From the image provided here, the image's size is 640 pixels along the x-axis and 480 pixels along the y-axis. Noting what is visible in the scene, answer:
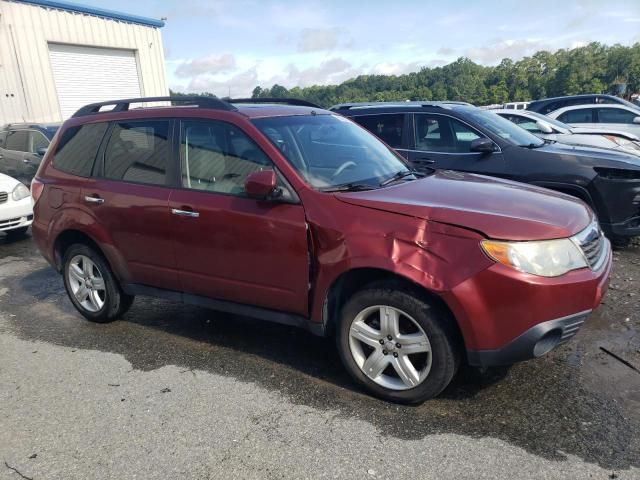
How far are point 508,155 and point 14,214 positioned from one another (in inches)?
277

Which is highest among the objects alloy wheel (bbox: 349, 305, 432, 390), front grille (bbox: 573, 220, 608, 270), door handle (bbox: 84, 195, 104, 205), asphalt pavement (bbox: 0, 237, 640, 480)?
door handle (bbox: 84, 195, 104, 205)

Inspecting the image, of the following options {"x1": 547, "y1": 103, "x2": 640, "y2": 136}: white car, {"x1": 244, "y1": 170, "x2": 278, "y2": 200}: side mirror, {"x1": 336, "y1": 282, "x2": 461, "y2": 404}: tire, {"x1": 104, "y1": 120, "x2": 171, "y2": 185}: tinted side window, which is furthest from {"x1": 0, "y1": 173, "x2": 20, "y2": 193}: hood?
{"x1": 547, "y1": 103, "x2": 640, "y2": 136}: white car

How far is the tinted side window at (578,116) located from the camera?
1250 centimetres

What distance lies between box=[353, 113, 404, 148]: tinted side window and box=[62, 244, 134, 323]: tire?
373 centimetres

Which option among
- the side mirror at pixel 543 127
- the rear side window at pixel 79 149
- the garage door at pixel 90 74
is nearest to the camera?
the rear side window at pixel 79 149

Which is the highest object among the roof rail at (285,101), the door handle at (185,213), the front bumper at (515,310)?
the roof rail at (285,101)

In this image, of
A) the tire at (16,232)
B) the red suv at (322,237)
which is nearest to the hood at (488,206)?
the red suv at (322,237)

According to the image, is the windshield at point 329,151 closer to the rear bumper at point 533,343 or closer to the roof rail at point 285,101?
the roof rail at point 285,101

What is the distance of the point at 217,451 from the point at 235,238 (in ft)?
4.50

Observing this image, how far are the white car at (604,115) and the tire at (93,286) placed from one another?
446 inches

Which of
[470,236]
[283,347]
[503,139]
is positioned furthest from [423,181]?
[503,139]

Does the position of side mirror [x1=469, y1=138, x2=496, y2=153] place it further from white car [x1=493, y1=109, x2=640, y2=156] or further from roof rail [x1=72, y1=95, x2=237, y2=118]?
white car [x1=493, y1=109, x2=640, y2=156]

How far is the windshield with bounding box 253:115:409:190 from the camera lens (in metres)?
3.53

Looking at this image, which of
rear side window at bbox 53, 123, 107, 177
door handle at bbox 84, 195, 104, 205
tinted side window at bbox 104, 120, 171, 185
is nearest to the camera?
tinted side window at bbox 104, 120, 171, 185
